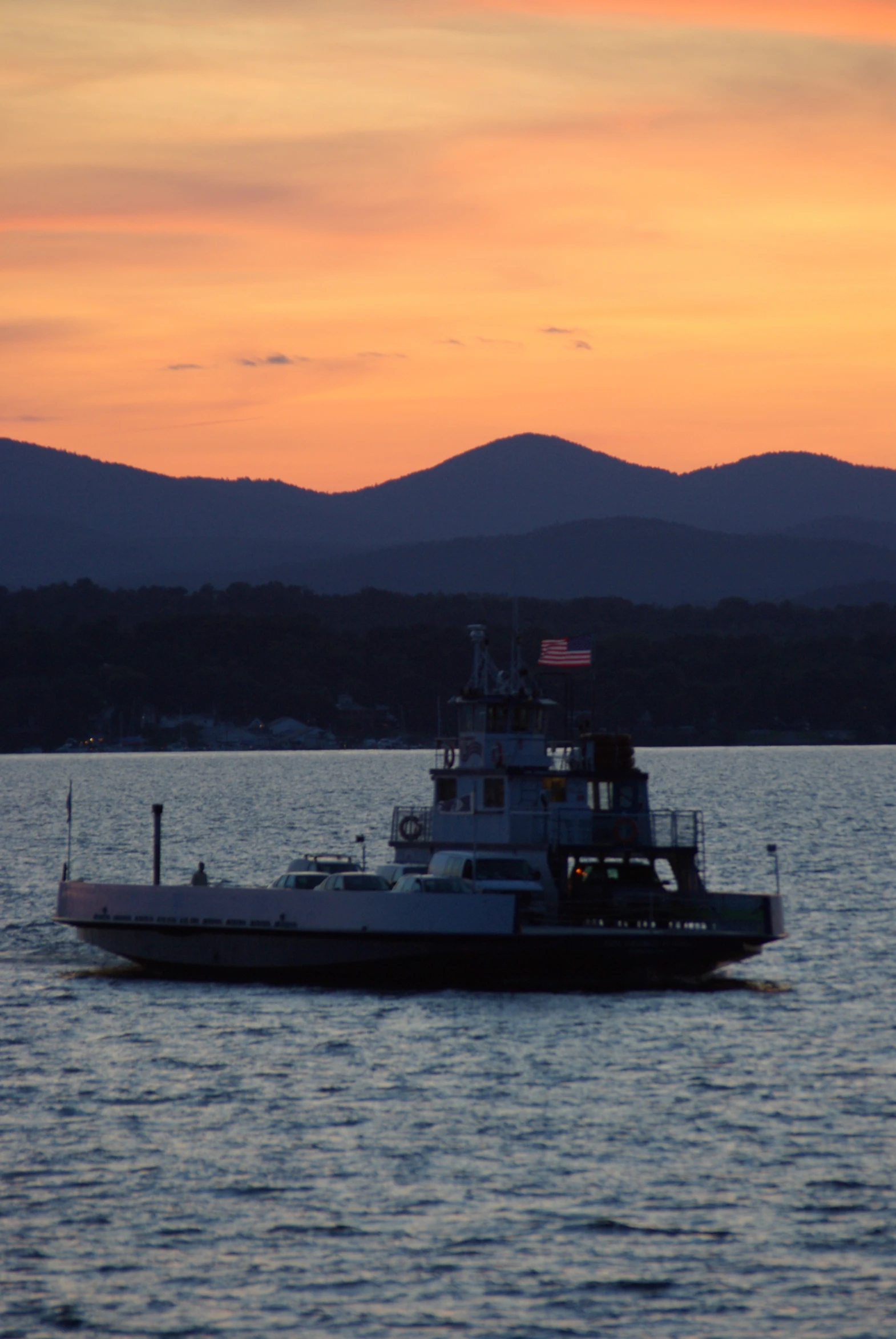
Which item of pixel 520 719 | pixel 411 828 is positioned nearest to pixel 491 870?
pixel 411 828

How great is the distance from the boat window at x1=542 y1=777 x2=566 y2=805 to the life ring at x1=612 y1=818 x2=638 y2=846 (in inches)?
88.9

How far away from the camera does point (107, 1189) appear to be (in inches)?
1331

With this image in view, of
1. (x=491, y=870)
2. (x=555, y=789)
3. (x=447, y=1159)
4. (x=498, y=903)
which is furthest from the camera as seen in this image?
(x=555, y=789)

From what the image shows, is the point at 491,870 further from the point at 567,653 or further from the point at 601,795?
the point at 567,653

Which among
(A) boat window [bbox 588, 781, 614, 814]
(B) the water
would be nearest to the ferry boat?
(A) boat window [bbox 588, 781, 614, 814]

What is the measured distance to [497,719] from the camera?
60.3 meters

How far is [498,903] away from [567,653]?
1062 cm

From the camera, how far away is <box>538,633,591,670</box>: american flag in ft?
195

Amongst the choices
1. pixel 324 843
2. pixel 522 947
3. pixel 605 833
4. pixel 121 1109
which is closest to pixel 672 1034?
pixel 522 947

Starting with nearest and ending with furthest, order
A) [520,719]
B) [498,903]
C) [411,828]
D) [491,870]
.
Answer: [498,903], [491,870], [520,719], [411,828]

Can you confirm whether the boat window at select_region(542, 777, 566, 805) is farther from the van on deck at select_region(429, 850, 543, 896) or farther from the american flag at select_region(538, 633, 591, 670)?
the american flag at select_region(538, 633, 591, 670)

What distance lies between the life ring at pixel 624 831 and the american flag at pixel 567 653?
483 cm

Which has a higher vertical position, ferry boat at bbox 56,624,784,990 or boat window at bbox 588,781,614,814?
boat window at bbox 588,781,614,814

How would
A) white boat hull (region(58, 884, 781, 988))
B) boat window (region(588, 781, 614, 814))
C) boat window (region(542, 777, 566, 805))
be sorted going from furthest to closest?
boat window (region(588, 781, 614, 814)), boat window (region(542, 777, 566, 805)), white boat hull (region(58, 884, 781, 988))
